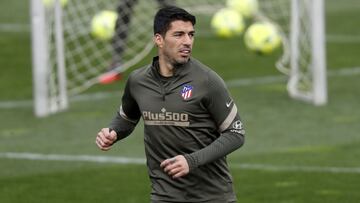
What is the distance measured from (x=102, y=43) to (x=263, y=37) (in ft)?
9.01

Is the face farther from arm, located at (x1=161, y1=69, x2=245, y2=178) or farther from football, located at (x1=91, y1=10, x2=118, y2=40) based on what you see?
football, located at (x1=91, y1=10, x2=118, y2=40)

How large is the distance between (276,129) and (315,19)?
1.68m

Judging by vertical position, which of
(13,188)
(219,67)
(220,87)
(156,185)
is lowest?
(219,67)

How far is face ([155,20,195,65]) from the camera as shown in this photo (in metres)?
7.08

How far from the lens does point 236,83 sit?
1570cm

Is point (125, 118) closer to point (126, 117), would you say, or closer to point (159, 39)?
point (126, 117)

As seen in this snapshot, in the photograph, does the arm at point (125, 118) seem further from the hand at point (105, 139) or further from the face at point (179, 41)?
the face at point (179, 41)

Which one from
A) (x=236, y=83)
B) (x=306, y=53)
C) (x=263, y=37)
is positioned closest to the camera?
(x=306, y=53)

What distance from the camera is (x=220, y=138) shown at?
23.1ft

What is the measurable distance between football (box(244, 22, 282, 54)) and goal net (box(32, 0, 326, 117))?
0.23 m

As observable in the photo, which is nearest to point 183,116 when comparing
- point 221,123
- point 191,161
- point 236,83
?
point 221,123

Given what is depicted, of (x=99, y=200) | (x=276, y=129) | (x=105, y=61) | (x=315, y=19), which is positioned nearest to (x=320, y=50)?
(x=315, y=19)

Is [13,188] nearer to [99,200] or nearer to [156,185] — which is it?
[99,200]

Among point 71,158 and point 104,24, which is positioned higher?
point 71,158
